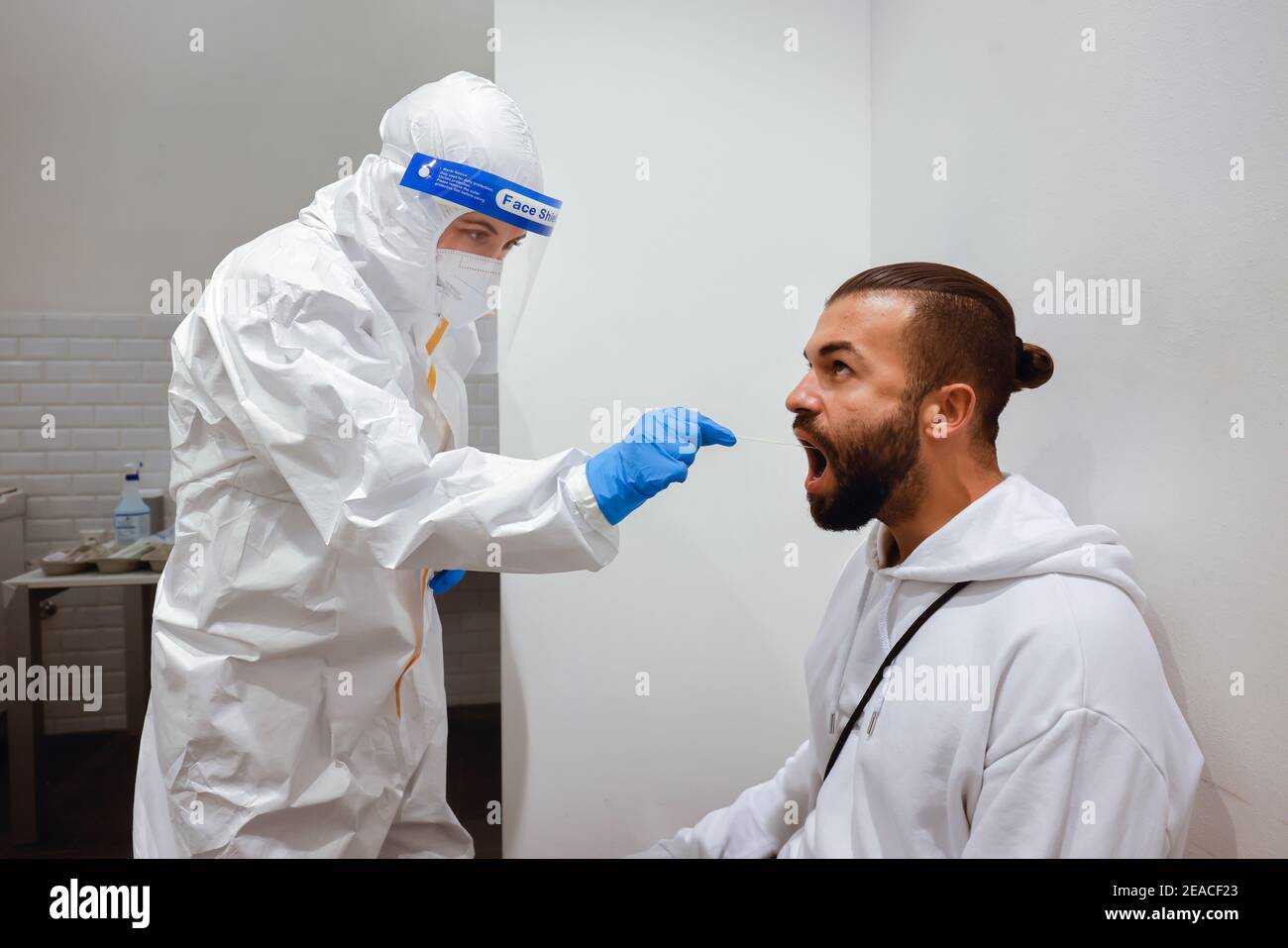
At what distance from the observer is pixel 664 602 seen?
199 centimetres

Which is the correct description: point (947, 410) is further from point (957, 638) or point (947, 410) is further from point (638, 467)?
point (638, 467)

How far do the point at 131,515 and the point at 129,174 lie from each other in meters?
1.34

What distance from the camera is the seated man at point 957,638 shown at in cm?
96

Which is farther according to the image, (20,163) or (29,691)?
(20,163)

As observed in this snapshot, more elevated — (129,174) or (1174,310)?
(129,174)

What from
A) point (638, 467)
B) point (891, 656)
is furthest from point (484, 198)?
point (891, 656)

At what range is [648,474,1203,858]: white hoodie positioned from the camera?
0.96 m

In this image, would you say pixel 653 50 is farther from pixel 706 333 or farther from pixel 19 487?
pixel 19 487

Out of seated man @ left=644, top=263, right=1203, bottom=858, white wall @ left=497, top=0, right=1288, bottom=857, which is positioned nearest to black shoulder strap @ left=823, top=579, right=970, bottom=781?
seated man @ left=644, top=263, right=1203, bottom=858

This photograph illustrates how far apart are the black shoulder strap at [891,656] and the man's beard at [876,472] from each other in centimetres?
13

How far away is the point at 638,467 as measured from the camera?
1.26 meters

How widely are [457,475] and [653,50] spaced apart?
1.22 metres

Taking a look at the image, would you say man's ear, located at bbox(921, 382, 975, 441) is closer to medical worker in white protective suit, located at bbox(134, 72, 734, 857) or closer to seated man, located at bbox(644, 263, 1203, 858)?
seated man, located at bbox(644, 263, 1203, 858)
